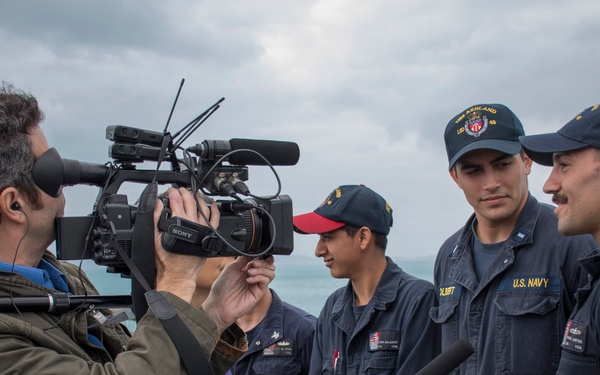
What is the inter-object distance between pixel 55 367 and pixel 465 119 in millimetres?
1970

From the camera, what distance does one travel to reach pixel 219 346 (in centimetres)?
225

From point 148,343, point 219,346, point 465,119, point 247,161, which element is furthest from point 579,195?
point 148,343

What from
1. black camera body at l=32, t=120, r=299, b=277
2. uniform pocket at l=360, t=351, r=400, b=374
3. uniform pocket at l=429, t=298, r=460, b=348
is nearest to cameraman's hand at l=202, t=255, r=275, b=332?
black camera body at l=32, t=120, r=299, b=277

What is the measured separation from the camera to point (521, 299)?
8.25ft

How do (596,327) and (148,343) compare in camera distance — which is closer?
(148,343)

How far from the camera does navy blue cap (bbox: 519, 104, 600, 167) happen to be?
2.34 meters

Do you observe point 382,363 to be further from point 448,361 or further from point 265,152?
point 265,152

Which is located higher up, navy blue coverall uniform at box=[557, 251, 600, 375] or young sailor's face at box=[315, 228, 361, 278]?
young sailor's face at box=[315, 228, 361, 278]

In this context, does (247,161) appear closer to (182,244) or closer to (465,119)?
(182,244)

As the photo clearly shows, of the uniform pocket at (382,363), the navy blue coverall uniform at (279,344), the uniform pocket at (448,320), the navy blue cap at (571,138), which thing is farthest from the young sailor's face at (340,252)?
the navy blue cap at (571,138)

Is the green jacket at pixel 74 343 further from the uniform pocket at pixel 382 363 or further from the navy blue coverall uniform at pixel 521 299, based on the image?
the uniform pocket at pixel 382 363

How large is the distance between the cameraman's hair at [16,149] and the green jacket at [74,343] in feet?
0.81

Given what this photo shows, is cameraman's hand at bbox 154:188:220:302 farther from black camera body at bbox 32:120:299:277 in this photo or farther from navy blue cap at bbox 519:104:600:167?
navy blue cap at bbox 519:104:600:167

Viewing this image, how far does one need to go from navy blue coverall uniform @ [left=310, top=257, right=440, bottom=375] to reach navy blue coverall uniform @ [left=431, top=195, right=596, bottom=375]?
275mm
